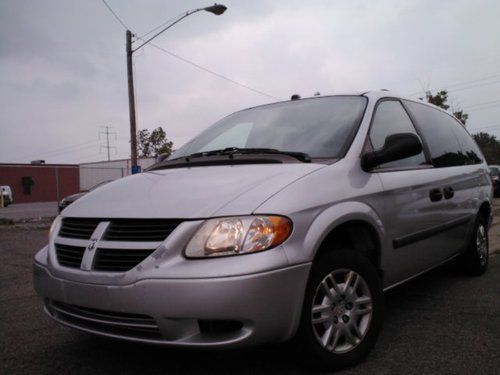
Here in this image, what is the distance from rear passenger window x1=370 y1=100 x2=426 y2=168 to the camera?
11.1 ft

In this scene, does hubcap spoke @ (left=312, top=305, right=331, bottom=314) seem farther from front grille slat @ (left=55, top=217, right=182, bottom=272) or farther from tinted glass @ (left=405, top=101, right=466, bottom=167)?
tinted glass @ (left=405, top=101, right=466, bottom=167)

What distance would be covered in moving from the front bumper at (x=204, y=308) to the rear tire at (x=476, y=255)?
120 inches

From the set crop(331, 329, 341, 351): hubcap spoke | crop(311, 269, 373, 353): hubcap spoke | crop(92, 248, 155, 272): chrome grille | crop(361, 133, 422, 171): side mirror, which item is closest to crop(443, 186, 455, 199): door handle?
crop(361, 133, 422, 171): side mirror

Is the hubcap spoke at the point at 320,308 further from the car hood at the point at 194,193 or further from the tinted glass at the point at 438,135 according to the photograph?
the tinted glass at the point at 438,135

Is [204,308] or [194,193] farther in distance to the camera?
[194,193]

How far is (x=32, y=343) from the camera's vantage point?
3.22 metres

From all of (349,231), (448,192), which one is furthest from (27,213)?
(349,231)

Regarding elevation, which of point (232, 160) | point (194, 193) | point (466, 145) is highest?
point (466, 145)

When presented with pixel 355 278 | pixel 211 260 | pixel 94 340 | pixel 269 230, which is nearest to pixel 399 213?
pixel 355 278

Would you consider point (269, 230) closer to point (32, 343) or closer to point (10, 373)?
point (10, 373)

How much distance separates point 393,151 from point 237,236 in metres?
1.25

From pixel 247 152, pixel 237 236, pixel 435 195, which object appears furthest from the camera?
pixel 435 195

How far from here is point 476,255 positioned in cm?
485

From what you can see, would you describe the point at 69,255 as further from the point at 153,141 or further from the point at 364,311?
the point at 153,141
